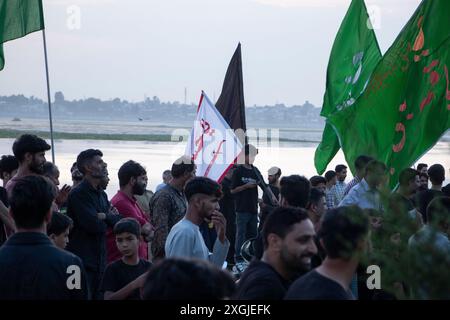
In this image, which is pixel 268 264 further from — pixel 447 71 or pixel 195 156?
pixel 195 156

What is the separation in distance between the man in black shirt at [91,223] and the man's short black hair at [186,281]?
4488mm

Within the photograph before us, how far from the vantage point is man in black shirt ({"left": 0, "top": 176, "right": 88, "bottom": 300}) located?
482cm

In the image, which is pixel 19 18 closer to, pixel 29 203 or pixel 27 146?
pixel 27 146

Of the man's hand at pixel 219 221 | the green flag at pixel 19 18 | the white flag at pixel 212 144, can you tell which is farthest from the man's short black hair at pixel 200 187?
the green flag at pixel 19 18

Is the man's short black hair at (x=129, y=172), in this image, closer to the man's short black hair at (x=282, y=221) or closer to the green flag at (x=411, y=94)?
the green flag at (x=411, y=94)

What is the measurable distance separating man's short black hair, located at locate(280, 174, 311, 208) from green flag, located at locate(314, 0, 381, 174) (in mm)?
4643

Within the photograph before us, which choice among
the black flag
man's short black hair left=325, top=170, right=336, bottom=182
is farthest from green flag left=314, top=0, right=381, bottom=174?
man's short black hair left=325, top=170, right=336, bottom=182

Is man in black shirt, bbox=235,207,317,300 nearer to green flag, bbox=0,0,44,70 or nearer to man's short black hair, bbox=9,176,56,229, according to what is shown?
man's short black hair, bbox=9,176,56,229

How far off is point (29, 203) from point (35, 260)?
31cm

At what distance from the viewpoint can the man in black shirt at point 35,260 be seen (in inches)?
190

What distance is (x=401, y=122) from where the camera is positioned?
375 inches

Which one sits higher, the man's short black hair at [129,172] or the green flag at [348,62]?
the green flag at [348,62]

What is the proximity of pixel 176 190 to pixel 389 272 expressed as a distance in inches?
222
